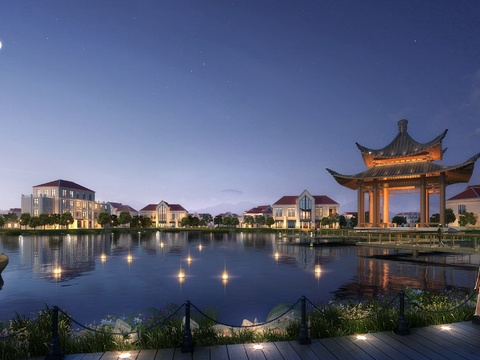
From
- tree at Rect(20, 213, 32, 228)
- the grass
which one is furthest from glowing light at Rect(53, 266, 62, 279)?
tree at Rect(20, 213, 32, 228)

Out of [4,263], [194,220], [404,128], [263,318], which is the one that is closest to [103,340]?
[263,318]

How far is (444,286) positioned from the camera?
896 inches

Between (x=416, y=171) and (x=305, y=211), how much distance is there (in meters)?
73.8

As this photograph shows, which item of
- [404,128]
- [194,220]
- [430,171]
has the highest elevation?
[404,128]

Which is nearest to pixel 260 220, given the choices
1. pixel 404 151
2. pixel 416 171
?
pixel 404 151

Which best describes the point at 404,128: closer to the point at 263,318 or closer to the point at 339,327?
the point at 263,318

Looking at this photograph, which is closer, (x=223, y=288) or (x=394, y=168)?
(x=223, y=288)

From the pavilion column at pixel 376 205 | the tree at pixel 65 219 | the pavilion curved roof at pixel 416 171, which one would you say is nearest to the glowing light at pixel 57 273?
the pavilion column at pixel 376 205

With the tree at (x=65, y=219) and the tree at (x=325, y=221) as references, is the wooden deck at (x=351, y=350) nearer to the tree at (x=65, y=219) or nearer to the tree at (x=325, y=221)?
the tree at (x=325, y=221)

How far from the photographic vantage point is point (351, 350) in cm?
821

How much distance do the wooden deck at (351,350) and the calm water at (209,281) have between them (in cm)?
733

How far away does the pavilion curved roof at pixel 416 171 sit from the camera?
4341cm

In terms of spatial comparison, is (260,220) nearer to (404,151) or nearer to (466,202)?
(466,202)

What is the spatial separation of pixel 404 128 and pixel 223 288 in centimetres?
4054
